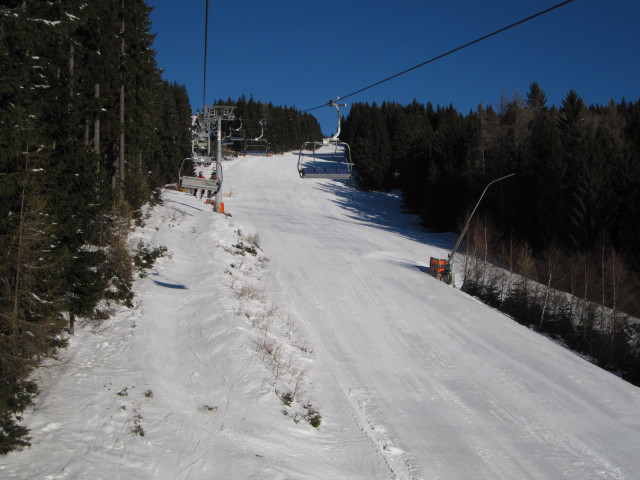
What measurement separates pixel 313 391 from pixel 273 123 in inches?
4325

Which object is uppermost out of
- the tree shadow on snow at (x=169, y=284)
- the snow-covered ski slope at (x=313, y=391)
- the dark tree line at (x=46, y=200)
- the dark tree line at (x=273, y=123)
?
the dark tree line at (x=273, y=123)

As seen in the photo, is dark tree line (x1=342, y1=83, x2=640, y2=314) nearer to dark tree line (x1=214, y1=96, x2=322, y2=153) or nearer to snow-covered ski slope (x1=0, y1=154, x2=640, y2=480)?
snow-covered ski slope (x1=0, y1=154, x2=640, y2=480)

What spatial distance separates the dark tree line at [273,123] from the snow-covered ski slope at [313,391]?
87.6m

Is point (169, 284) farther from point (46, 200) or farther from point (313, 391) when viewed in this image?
point (313, 391)

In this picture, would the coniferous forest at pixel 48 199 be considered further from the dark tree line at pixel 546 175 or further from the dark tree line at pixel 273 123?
the dark tree line at pixel 273 123

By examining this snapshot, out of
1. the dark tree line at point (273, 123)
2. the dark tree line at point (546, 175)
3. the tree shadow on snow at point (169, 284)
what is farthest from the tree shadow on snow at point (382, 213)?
the dark tree line at point (273, 123)

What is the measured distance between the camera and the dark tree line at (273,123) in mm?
108875

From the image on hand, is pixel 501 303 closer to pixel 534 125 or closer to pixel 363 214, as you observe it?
pixel 534 125

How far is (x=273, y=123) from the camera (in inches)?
4557

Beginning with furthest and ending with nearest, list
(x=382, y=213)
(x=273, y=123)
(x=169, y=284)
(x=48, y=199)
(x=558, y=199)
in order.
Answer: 1. (x=273, y=123)
2. (x=382, y=213)
3. (x=558, y=199)
4. (x=169, y=284)
5. (x=48, y=199)

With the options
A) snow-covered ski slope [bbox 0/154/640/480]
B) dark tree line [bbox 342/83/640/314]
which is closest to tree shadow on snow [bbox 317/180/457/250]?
dark tree line [bbox 342/83/640/314]

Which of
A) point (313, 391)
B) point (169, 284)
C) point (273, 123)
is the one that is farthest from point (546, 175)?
point (273, 123)

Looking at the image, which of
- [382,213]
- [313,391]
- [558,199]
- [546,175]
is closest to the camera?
[313,391]

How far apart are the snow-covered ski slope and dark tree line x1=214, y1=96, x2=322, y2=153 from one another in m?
87.6
